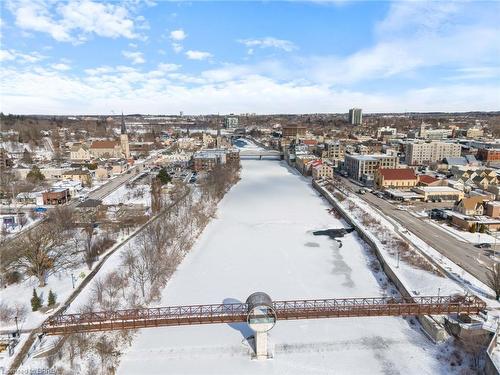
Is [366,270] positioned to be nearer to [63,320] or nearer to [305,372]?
[305,372]

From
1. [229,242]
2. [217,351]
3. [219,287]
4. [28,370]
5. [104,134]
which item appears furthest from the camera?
[104,134]

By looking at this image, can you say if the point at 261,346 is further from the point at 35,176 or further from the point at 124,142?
the point at 124,142

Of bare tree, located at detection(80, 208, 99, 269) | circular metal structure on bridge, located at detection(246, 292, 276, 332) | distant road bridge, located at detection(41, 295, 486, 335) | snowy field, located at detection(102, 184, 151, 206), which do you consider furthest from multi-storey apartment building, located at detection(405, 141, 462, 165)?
circular metal structure on bridge, located at detection(246, 292, 276, 332)

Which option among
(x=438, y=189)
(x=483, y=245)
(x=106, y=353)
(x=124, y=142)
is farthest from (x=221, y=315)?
(x=124, y=142)

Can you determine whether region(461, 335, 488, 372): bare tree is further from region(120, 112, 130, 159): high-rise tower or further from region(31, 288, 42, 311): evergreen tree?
region(120, 112, 130, 159): high-rise tower

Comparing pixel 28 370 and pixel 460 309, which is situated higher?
pixel 460 309

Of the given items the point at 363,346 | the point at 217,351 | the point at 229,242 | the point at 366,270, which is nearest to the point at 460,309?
the point at 363,346

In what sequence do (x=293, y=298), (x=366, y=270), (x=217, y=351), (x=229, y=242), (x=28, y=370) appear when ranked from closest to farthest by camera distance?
1. (x=28, y=370)
2. (x=217, y=351)
3. (x=293, y=298)
4. (x=366, y=270)
5. (x=229, y=242)
